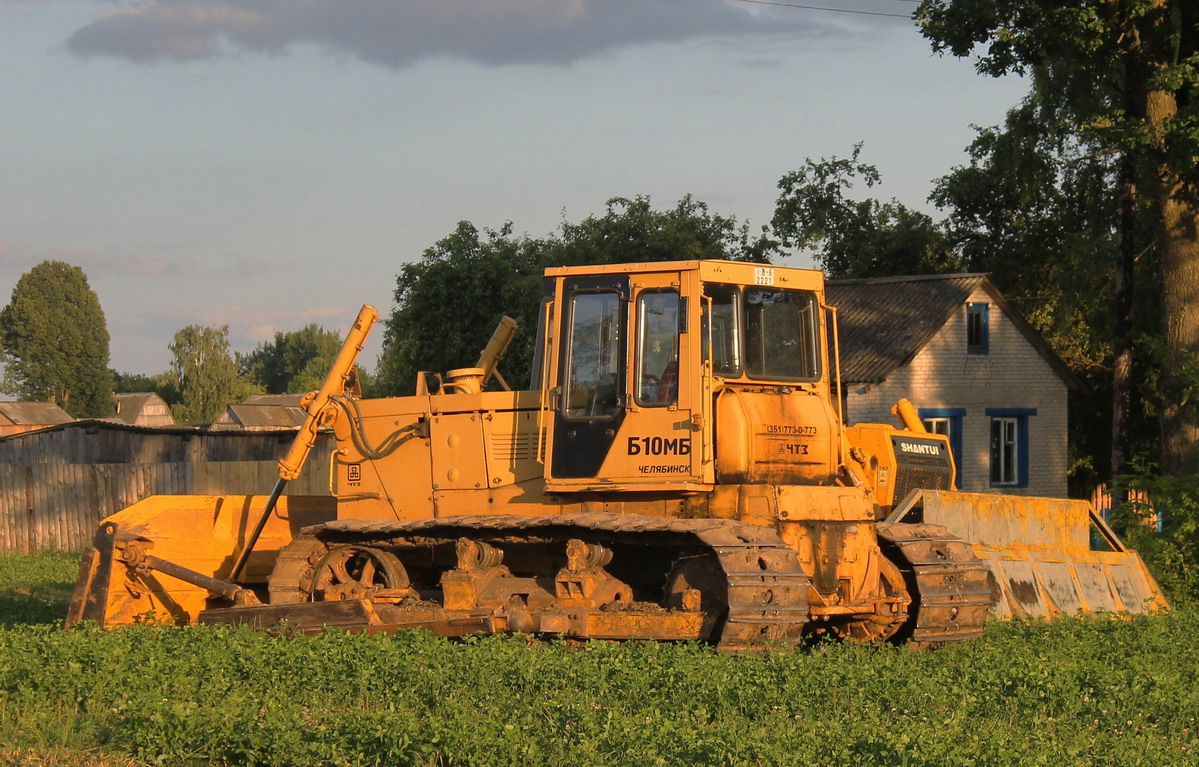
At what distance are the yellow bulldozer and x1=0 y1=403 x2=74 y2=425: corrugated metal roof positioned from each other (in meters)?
83.5

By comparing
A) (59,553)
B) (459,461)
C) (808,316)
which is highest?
(808,316)

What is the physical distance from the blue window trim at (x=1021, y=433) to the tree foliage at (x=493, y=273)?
9635 mm

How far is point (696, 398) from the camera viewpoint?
11.8m

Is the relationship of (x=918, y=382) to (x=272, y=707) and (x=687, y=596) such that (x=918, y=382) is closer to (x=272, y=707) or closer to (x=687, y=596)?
(x=687, y=596)

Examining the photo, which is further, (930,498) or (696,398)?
(930,498)

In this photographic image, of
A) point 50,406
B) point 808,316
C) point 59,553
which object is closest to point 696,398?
point 808,316

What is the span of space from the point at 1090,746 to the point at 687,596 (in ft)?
14.0

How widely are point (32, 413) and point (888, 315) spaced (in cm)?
7347

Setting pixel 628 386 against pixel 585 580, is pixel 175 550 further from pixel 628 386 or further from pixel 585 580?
pixel 628 386

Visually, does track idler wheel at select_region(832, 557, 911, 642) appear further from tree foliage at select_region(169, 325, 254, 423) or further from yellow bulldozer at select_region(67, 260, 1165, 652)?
tree foliage at select_region(169, 325, 254, 423)

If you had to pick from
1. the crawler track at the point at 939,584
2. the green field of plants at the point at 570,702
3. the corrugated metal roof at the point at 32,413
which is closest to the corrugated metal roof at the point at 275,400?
the corrugated metal roof at the point at 32,413

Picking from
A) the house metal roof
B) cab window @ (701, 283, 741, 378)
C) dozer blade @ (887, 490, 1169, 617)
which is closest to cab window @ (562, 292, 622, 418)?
cab window @ (701, 283, 741, 378)

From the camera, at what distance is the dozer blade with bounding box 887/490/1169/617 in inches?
590

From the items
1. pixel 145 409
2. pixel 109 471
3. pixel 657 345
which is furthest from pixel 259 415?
pixel 657 345
